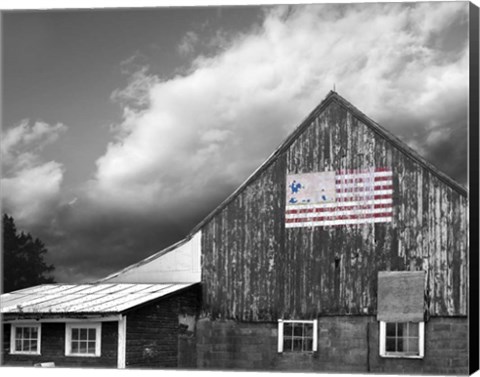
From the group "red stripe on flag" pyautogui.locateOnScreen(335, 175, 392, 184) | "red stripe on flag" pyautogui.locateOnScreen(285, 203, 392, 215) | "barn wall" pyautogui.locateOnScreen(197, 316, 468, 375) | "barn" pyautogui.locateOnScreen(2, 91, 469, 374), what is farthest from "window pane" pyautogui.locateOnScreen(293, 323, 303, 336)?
"red stripe on flag" pyautogui.locateOnScreen(335, 175, 392, 184)

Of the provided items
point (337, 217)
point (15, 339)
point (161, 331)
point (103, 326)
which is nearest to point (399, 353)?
point (337, 217)

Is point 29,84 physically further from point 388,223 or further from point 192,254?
point 388,223

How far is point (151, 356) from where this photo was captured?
26781mm

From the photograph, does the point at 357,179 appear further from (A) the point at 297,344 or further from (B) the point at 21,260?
(B) the point at 21,260

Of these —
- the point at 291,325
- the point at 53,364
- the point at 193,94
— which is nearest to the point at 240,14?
the point at 193,94

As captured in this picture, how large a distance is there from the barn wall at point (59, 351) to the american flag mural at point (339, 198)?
14.1ft

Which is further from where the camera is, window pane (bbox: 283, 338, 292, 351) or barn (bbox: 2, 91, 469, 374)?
window pane (bbox: 283, 338, 292, 351)

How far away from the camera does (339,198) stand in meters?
25.6

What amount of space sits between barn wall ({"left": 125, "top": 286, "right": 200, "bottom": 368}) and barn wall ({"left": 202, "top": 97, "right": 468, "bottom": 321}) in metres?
0.53

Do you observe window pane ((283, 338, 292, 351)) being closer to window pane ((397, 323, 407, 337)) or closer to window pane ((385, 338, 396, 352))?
window pane ((385, 338, 396, 352))

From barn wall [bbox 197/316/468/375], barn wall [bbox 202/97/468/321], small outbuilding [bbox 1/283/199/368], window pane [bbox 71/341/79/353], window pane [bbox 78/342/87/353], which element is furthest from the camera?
window pane [bbox 71/341/79/353]

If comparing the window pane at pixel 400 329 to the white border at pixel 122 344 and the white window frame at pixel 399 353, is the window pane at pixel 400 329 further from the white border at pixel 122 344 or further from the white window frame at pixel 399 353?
the white border at pixel 122 344

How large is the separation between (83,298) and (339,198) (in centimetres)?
594

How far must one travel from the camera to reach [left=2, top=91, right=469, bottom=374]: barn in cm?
2475
